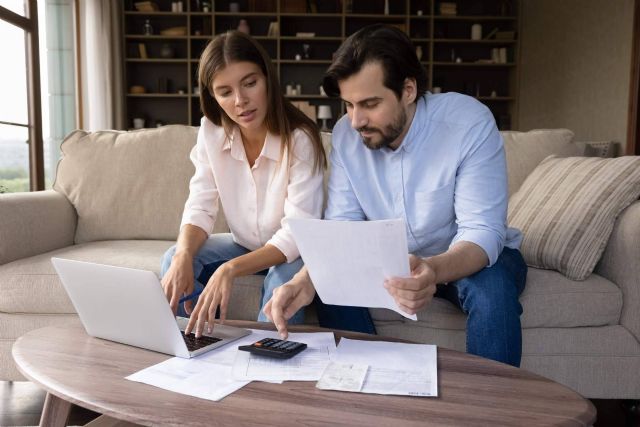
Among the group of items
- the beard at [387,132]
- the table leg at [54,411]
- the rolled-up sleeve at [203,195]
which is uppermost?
the beard at [387,132]

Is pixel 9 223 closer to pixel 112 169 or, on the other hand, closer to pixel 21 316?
pixel 21 316

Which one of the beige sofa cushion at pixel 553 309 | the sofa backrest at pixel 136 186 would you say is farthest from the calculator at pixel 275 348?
the sofa backrest at pixel 136 186

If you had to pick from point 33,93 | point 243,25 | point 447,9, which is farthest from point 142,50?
point 447,9

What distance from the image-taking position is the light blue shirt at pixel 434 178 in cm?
139

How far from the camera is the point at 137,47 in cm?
630

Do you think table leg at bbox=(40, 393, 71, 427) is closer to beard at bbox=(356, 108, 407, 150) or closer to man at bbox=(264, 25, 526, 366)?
man at bbox=(264, 25, 526, 366)

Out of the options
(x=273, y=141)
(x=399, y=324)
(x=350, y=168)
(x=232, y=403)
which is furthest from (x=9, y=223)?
(x=232, y=403)

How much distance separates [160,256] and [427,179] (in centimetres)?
86

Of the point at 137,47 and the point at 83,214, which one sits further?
the point at 137,47

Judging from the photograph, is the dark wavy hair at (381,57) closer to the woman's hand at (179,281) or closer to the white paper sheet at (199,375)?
the woman's hand at (179,281)

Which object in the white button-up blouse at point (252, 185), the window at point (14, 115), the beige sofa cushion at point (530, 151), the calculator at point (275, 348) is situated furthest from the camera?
the window at point (14, 115)

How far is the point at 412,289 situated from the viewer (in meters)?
1.04

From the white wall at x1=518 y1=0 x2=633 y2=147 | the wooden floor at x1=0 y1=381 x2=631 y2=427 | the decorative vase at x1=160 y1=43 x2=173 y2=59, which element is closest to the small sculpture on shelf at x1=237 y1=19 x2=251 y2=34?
the decorative vase at x1=160 y1=43 x2=173 y2=59

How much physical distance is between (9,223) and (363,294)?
4.15 ft
